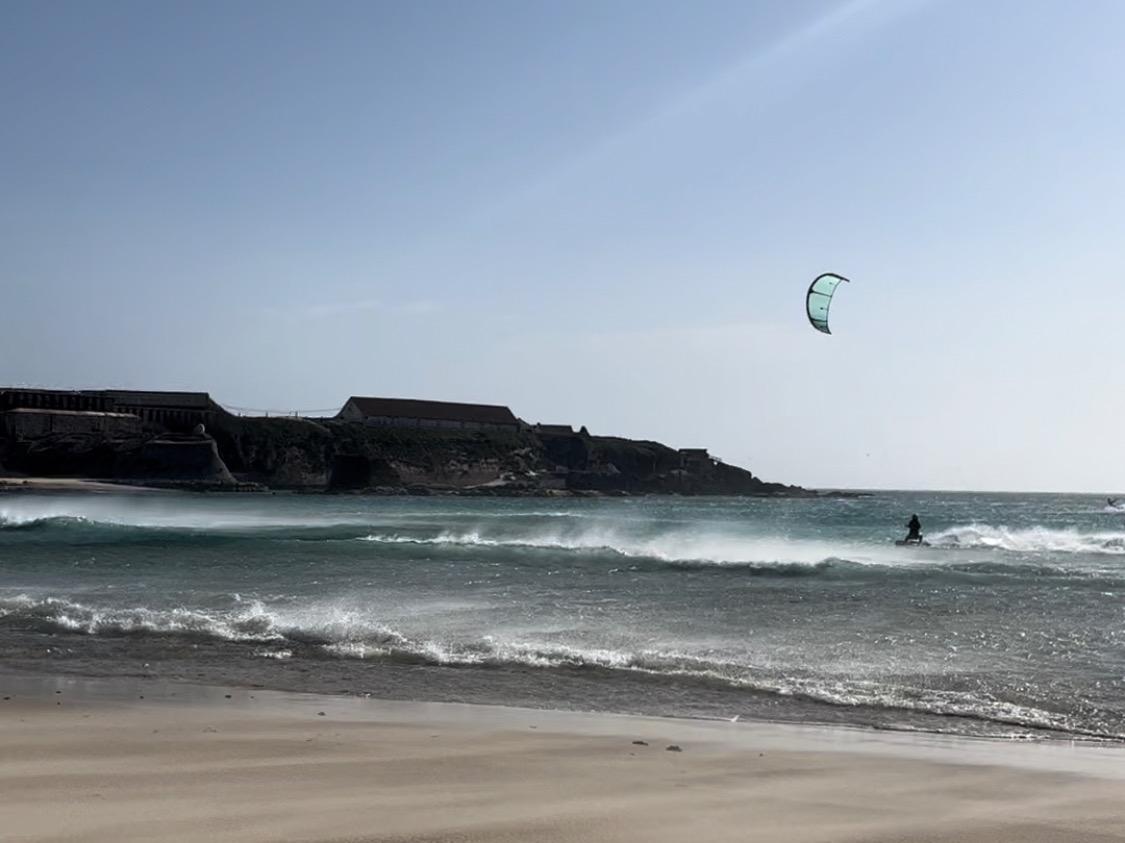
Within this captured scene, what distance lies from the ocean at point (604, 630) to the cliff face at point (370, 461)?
6672 centimetres

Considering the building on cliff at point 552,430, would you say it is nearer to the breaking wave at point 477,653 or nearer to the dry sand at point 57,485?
the dry sand at point 57,485

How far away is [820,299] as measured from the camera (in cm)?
1689

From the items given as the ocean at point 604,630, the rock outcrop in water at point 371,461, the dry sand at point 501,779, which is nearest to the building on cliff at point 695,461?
the rock outcrop in water at point 371,461

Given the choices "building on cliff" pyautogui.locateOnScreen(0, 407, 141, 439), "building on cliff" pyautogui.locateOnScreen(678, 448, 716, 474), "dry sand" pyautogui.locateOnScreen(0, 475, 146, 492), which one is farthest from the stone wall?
"building on cliff" pyautogui.locateOnScreen(678, 448, 716, 474)

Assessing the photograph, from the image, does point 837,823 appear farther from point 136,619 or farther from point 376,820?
point 136,619

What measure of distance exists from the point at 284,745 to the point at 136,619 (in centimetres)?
687

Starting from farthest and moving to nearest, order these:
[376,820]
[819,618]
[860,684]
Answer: [819,618] < [860,684] < [376,820]

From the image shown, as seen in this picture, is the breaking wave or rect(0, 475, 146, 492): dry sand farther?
rect(0, 475, 146, 492): dry sand

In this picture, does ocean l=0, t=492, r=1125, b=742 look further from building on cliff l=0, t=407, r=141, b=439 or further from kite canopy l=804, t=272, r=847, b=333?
building on cliff l=0, t=407, r=141, b=439

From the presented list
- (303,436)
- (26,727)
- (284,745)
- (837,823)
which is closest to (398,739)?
(284,745)

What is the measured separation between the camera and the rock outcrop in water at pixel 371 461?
86125 mm

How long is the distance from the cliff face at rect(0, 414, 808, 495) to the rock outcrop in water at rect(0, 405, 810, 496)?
11 centimetres

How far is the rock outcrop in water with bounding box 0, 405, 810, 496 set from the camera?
86125 millimetres

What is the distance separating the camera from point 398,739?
240 inches
